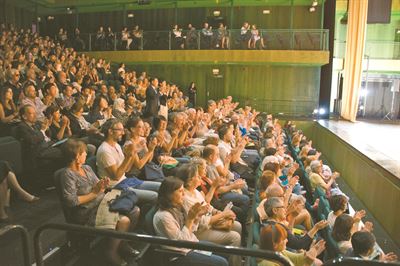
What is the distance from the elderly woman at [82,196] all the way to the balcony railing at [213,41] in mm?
12012

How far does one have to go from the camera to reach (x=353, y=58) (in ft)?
45.4

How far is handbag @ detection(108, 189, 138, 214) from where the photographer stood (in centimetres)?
282

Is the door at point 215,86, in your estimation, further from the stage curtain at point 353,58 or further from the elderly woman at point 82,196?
the elderly woman at point 82,196

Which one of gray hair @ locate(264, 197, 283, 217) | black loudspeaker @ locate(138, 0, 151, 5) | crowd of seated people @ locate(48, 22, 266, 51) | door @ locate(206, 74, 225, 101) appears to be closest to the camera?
gray hair @ locate(264, 197, 283, 217)

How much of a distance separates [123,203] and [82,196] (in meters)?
0.30

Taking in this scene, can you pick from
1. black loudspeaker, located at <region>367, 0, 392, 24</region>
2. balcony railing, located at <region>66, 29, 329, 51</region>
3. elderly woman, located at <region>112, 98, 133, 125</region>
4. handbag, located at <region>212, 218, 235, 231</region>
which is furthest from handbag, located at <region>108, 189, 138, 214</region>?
balcony railing, located at <region>66, 29, 329, 51</region>

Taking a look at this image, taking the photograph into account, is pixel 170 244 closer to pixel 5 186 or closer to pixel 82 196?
pixel 82 196

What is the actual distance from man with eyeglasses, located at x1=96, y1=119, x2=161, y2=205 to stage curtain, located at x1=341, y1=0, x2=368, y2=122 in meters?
11.9

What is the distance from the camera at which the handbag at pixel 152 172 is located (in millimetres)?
3811

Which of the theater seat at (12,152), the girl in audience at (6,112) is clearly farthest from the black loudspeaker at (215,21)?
the theater seat at (12,152)

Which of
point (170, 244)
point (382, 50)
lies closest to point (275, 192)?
point (170, 244)

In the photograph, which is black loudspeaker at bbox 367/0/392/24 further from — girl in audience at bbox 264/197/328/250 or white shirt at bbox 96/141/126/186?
white shirt at bbox 96/141/126/186

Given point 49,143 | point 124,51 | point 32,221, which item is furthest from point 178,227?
point 124,51

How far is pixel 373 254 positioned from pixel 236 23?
1500cm
